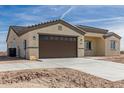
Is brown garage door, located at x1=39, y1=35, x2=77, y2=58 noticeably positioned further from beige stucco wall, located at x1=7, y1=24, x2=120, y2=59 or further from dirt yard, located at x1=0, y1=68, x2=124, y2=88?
dirt yard, located at x1=0, y1=68, x2=124, y2=88

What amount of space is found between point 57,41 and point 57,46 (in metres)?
0.50

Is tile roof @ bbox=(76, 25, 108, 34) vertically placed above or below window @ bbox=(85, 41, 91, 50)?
above

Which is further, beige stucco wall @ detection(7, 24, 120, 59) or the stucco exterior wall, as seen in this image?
the stucco exterior wall

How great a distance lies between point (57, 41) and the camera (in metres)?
21.8

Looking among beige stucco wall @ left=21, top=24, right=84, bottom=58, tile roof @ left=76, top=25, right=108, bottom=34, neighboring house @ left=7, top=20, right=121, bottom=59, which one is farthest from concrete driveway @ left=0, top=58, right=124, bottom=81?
tile roof @ left=76, top=25, right=108, bottom=34

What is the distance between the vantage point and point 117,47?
95.1ft

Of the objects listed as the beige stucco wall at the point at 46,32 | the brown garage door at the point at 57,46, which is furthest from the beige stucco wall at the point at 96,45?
the brown garage door at the point at 57,46

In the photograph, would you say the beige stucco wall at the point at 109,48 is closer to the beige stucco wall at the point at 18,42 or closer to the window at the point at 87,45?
the window at the point at 87,45

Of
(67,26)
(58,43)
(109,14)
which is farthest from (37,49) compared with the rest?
(109,14)

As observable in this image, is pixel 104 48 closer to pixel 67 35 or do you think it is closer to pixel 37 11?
pixel 67 35

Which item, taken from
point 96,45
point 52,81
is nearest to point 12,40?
point 96,45

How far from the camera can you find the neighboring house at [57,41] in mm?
20328

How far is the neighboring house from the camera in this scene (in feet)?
66.7
